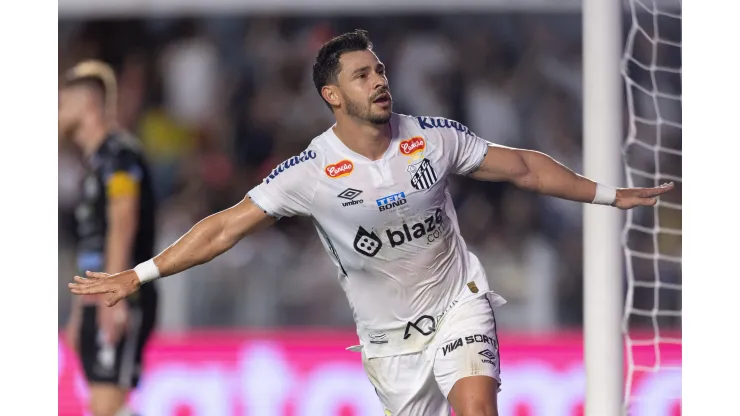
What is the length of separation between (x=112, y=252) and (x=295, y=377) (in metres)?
1.66

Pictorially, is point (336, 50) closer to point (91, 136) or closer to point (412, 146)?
point (412, 146)

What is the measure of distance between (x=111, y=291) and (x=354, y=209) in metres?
1.01

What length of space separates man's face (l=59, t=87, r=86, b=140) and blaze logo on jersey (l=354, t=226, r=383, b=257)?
4.51 metres

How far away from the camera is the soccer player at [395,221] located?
4.21 metres

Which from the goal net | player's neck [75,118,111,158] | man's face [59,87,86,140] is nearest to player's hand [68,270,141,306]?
player's neck [75,118,111,158]

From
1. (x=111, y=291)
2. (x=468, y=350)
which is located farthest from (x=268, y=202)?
(x=468, y=350)

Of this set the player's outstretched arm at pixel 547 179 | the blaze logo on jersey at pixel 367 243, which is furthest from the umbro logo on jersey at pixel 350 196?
the player's outstretched arm at pixel 547 179

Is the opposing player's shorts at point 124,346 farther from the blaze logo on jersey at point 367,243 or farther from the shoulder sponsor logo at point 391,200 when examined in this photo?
the shoulder sponsor logo at point 391,200

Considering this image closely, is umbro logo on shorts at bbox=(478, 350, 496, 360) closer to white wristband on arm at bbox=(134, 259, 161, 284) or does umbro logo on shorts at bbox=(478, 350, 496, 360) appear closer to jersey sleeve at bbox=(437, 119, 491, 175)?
jersey sleeve at bbox=(437, 119, 491, 175)

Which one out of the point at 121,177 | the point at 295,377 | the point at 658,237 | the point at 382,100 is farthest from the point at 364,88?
the point at 658,237

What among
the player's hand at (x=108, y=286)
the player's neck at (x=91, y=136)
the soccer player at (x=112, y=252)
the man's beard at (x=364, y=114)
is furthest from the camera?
the player's neck at (x=91, y=136)

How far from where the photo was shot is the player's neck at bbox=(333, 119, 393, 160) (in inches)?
168

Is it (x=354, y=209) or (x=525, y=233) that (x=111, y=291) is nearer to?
(x=354, y=209)

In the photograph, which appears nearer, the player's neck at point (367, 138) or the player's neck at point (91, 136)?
the player's neck at point (367, 138)
